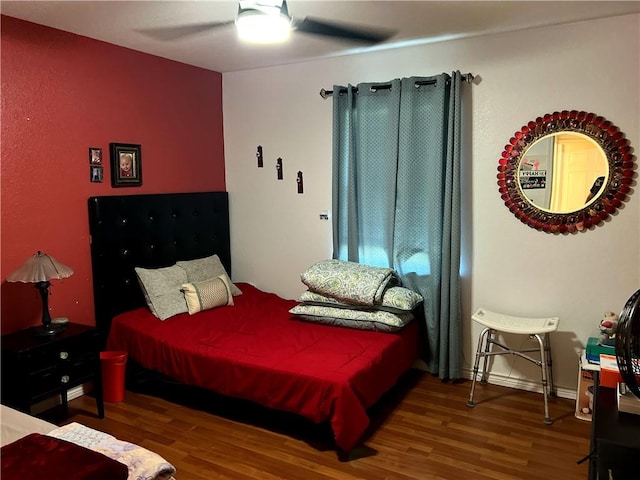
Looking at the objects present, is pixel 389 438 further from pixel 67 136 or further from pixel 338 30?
pixel 67 136

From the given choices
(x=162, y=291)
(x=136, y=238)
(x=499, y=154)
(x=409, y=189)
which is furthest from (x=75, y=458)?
(x=499, y=154)


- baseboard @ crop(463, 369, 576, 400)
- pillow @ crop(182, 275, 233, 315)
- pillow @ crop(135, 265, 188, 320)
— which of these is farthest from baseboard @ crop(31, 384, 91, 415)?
baseboard @ crop(463, 369, 576, 400)

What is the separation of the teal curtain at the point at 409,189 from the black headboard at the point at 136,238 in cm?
118

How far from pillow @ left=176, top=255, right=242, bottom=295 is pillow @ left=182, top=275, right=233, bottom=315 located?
0.12 m

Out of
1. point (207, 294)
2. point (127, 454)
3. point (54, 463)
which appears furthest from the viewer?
point (207, 294)

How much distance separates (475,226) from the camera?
3578 mm

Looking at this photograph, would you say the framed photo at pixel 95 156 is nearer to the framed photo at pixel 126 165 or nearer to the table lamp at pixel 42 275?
the framed photo at pixel 126 165

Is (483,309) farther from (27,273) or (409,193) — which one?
(27,273)

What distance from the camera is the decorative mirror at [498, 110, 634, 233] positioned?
3098mm

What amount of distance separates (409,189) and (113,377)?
7.86 ft

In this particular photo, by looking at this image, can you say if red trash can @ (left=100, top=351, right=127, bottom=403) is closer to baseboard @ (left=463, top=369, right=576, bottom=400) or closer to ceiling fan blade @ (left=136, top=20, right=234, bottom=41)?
ceiling fan blade @ (left=136, top=20, right=234, bottom=41)

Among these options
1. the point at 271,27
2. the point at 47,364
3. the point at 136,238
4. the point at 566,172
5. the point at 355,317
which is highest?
the point at 271,27

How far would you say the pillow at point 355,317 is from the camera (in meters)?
3.31

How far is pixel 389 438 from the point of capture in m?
2.88
